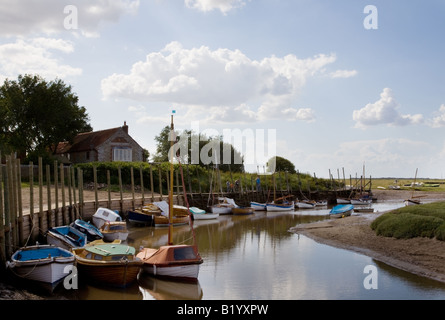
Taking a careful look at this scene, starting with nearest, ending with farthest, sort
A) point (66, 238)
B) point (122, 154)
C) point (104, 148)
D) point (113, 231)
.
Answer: point (66, 238)
point (113, 231)
point (104, 148)
point (122, 154)

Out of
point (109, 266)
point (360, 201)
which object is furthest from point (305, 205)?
point (109, 266)

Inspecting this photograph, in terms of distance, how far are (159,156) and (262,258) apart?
220ft

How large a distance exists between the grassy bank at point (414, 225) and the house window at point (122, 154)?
38596 millimetres

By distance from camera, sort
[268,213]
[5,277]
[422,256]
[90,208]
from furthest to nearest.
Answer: [268,213], [90,208], [422,256], [5,277]

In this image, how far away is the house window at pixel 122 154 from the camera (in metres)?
59.5

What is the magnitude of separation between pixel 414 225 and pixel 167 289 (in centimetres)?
1517

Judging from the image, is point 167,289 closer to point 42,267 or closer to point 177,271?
point 177,271

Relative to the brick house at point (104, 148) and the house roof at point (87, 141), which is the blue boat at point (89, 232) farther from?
the house roof at point (87, 141)

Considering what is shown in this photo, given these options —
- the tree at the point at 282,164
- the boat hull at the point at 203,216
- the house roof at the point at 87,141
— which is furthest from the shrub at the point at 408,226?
the tree at the point at 282,164

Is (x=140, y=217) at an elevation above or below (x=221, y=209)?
above

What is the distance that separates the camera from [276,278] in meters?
19.2

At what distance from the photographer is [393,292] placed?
1709cm

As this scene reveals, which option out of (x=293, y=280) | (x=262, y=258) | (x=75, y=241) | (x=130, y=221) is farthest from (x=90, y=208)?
(x=293, y=280)
